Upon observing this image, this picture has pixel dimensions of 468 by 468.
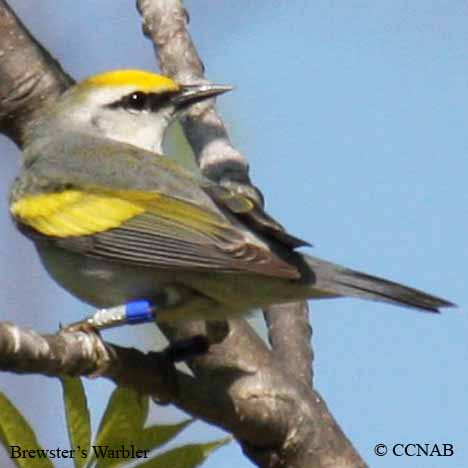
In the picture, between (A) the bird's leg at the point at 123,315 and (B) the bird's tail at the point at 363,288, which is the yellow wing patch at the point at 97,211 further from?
(B) the bird's tail at the point at 363,288

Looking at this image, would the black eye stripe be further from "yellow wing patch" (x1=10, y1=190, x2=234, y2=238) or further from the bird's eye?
"yellow wing patch" (x1=10, y1=190, x2=234, y2=238)

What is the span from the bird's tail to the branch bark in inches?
14.2

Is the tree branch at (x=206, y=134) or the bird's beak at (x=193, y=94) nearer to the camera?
the tree branch at (x=206, y=134)

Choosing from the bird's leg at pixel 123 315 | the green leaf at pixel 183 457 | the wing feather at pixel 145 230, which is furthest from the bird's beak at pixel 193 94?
the green leaf at pixel 183 457

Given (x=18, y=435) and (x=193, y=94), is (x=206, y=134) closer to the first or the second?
(x=193, y=94)

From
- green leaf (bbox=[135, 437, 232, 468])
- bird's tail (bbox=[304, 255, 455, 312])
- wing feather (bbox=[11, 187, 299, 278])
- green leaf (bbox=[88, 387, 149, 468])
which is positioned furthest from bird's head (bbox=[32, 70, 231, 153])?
green leaf (bbox=[135, 437, 232, 468])

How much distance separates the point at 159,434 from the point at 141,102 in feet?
7.21

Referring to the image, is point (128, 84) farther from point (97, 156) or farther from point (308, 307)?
point (308, 307)

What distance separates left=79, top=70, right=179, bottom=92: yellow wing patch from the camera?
488 cm

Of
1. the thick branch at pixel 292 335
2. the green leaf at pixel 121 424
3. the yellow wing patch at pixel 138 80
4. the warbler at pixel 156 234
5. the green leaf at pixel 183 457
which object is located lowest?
the thick branch at pixel 292 335

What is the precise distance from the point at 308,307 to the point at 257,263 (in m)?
0.86

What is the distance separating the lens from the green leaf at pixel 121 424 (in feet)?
10.1

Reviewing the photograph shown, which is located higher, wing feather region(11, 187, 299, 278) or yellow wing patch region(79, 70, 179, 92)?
yellow wing patch region(79, 70, 179, 92)

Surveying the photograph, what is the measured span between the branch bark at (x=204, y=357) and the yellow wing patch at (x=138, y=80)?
164mm
